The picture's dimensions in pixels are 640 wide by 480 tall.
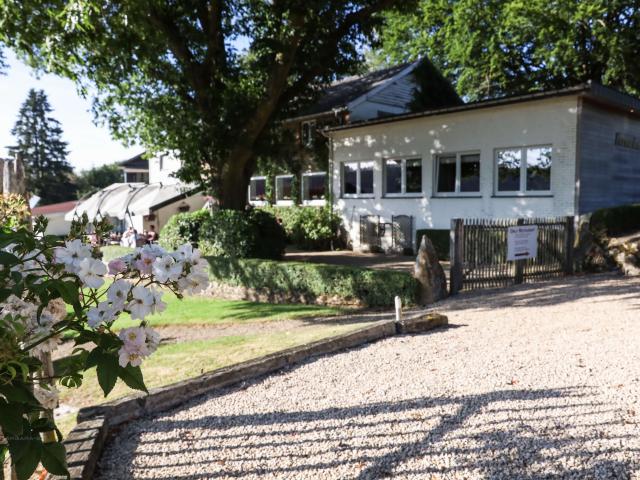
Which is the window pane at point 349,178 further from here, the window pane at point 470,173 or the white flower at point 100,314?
the white flower at point 100,314

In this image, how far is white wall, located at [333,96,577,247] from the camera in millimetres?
14961

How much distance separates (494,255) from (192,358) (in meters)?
7.10

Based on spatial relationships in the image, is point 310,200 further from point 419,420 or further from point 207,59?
point 419,420

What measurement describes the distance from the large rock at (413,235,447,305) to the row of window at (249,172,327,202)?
13.6 metres

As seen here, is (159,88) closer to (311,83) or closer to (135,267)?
(311,83)

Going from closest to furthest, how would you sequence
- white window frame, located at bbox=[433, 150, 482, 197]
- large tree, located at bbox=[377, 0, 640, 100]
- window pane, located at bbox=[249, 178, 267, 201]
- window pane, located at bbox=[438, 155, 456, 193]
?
white window frame, located at bbox=[433, 150, 482, 197] → window pane, located at bbox=[438, 155, 456, 193] → large tree, located at bbox=[377, 0, 640, 100] → window pane, located at bbox=[249, 178, 267, 201]

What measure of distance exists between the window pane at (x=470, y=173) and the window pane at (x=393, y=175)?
2.69 metres

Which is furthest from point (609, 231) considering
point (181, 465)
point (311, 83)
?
point (181, 465)

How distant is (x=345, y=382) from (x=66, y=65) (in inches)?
517

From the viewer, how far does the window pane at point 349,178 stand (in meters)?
21.5

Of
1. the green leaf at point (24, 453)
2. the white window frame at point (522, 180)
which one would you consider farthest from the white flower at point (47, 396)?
the white window frame at point (522, 180)

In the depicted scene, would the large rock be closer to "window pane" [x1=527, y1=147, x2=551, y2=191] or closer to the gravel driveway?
the gravel driveway

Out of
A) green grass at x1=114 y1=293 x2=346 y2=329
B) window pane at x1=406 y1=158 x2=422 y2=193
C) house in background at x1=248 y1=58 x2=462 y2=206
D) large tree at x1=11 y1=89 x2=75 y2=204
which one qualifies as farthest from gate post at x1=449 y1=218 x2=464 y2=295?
large tree at x1=11 y1=89 x2=75 y2=204

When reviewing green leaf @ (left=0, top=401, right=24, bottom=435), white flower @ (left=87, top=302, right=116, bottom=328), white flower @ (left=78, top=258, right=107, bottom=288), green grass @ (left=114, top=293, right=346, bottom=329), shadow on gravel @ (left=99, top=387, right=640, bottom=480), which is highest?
white flower @ (left=78, top=258, right=107, bottom=288)
